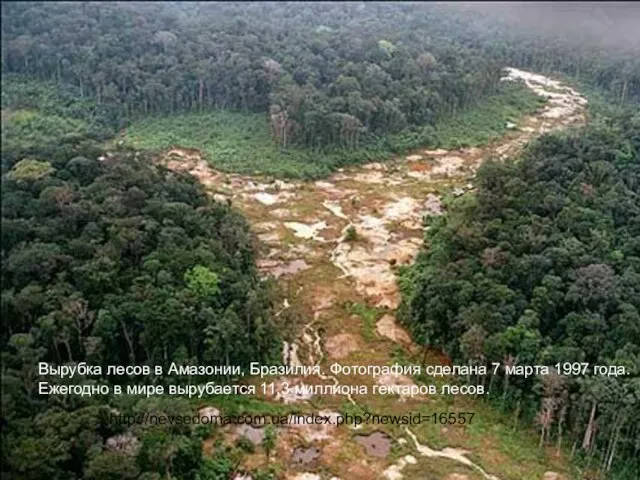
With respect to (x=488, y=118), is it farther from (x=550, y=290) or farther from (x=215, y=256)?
(x=215, y=256)

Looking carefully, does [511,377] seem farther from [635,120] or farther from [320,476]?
[635,120]

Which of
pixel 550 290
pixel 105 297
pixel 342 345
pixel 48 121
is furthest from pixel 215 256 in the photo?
pixel 550 290

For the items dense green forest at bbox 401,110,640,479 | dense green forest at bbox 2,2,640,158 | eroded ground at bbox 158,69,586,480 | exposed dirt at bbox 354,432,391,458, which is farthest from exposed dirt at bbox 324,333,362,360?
dense green forest at bbox 2,2,640,158

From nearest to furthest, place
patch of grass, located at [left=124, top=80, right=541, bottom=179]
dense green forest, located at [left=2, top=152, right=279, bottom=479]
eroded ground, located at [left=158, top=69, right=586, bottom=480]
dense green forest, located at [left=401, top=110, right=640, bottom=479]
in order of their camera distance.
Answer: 1. dense green forest, located at [left=2, top=152, right=279, bottom=479]
2. dense green forest, located at [left=401, top=110, right=640, bottom=479]
3. eroded ground, located at [left=158, top=69, right=586, bottom=480]
4. patch of grass, located at [left=124, top=80, right=541, bottom=179]

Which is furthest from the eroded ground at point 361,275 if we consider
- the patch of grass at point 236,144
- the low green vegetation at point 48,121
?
the low green vegetation at point 48,121

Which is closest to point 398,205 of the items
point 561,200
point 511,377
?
point 561,200

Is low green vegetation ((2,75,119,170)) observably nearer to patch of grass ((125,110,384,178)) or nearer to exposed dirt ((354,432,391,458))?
patch of grass ((125,110,384,178))
